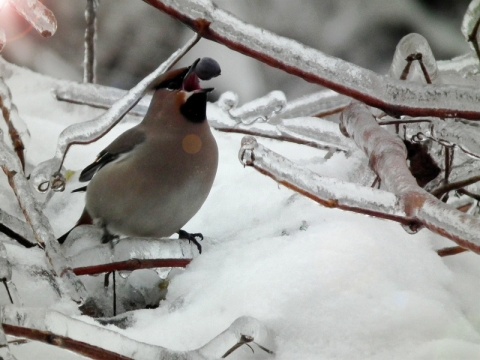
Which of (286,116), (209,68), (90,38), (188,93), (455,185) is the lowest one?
(455,185)

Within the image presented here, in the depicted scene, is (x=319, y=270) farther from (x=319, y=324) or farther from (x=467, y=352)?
(x=467, y=352)

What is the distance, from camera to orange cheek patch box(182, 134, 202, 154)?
1602 mm

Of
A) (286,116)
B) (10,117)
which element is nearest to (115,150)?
(10,117)

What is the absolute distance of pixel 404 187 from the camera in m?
0.79

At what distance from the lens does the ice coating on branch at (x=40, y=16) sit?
0.84 meters

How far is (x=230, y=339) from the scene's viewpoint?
841mm

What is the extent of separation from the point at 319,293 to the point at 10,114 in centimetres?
76

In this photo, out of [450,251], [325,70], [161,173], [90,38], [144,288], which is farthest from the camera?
[90,38]

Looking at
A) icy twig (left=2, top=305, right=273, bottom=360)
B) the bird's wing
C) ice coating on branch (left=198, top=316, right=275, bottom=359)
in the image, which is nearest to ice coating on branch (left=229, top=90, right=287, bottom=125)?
the bird's wing

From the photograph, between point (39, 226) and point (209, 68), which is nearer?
point (39, 226)

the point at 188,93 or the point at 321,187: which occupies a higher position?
the point at 188,93

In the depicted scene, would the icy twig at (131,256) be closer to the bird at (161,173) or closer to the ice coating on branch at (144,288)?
the ice coating on branch at (144,288)

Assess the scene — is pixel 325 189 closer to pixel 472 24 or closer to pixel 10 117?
pixel 472 24

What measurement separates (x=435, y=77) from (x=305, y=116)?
40 cm
